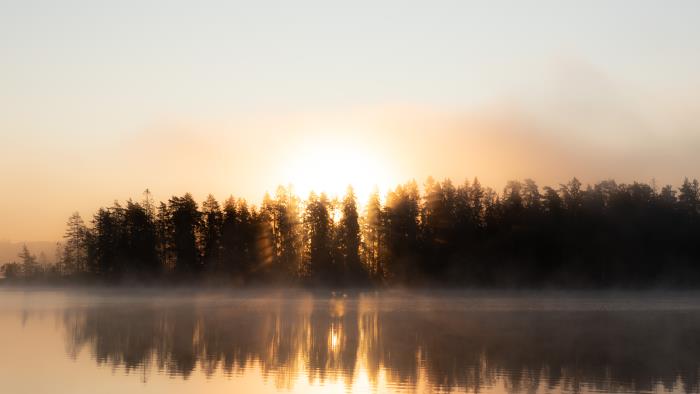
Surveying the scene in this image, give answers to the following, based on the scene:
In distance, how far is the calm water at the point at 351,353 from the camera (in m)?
27.6

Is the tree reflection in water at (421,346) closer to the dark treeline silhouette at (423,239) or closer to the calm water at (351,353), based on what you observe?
the calm water at (351,353)

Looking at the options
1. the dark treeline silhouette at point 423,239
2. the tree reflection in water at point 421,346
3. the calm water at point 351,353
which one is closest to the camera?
the calm water at point 351,353

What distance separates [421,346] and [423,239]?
76.8 meters

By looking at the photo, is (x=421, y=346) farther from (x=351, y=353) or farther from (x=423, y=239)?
(x=423, y=239)

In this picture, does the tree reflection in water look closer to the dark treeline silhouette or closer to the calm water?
the calm water

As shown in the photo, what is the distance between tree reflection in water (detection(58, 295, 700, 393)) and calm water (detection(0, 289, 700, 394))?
0.23 ft

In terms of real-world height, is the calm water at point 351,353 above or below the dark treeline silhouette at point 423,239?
below

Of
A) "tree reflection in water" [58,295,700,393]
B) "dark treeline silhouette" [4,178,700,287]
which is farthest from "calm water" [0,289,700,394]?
"dark treeline silhouette" [4,178,700,287]

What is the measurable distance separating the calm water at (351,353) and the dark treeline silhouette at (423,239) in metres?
50.8

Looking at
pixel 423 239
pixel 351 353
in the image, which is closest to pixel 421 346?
pixel 351 353

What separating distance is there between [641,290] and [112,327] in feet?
258

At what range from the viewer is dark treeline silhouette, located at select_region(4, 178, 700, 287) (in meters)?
110

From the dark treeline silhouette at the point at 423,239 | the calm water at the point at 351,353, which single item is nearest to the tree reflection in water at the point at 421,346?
the calm water at the point at 351,353

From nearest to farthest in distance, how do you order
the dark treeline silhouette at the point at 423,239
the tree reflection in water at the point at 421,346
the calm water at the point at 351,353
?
the calm water at the point at 351,353 → the tree reflection in water at the point at 421,346 → the dark treeline silhouette at the point at 423,239
